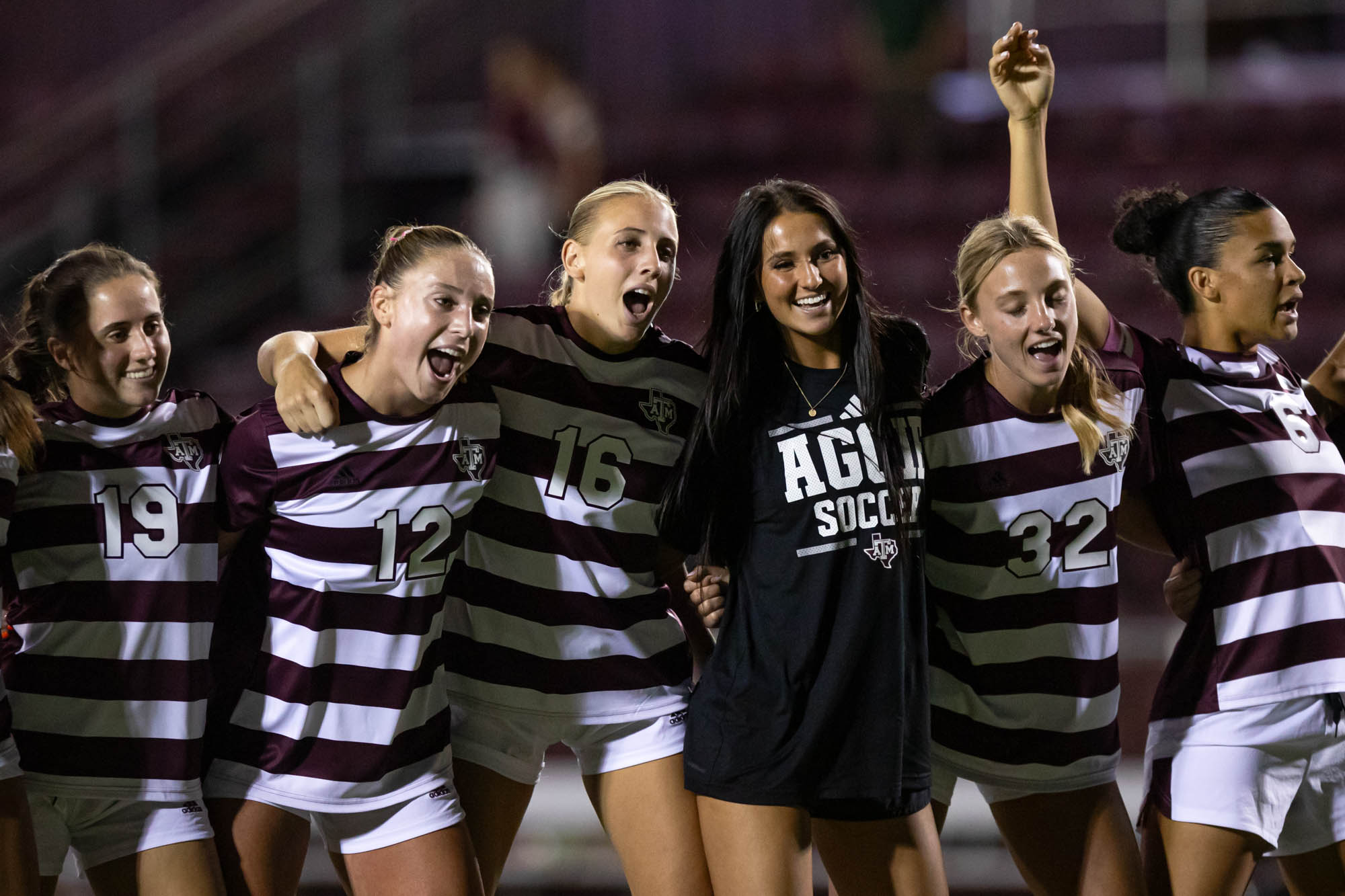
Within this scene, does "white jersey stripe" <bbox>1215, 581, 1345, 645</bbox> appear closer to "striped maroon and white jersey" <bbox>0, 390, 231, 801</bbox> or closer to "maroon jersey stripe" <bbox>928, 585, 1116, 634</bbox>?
"maroon jersey stripe" <bbox>928, 585, 1116, 634</bbox>

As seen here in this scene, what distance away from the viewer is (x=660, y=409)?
8.57 ft

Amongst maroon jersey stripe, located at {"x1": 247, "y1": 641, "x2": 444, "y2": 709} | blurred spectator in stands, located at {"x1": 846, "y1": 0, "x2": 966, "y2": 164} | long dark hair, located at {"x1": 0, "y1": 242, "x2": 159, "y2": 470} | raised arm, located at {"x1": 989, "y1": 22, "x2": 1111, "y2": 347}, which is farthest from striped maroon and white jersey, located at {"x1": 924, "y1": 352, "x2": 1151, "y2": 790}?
blurred spectator in stands, located at {"x1": 846, "y1": 0, "x2": 966, "y2": 164}

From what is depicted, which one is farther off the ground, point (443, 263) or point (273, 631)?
point (443, 263)

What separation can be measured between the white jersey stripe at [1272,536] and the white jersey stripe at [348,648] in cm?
153

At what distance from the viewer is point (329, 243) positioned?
714 cm

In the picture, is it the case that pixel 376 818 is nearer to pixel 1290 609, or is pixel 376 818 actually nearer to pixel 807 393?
pixel 807 393

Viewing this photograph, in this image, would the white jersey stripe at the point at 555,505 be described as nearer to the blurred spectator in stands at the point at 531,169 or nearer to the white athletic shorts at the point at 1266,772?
the white athletic shorts at the point at 1266,772

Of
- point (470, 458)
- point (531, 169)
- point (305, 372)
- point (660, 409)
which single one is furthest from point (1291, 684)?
point (531, 169)

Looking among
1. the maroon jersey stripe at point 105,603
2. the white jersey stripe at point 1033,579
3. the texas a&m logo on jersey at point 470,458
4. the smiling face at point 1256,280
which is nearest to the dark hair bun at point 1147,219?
the smiling face at point 1256,280

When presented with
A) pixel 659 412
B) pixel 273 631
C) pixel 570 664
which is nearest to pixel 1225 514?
pixel 659 412

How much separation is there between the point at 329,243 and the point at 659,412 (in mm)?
4963

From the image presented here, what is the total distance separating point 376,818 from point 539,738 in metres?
0.34

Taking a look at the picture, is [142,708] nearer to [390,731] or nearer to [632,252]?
[390,731]

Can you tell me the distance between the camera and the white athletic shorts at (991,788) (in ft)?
8.25
